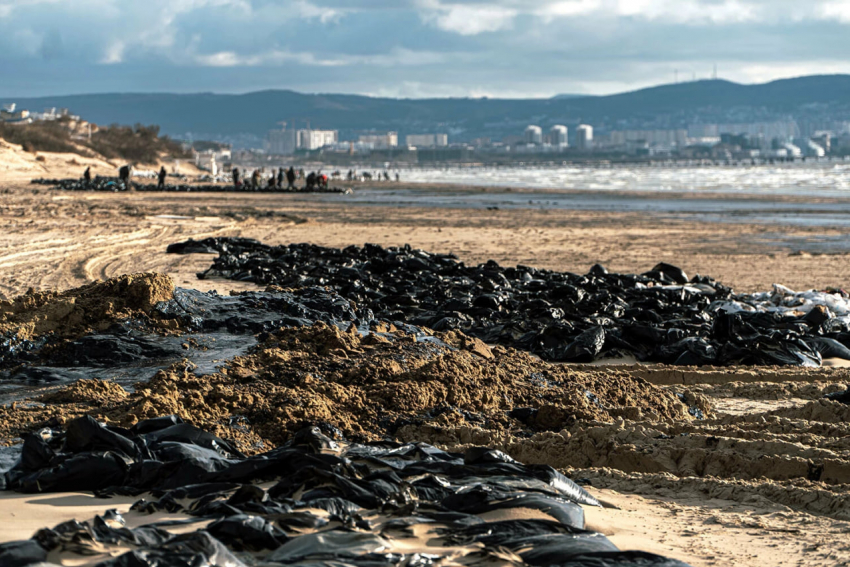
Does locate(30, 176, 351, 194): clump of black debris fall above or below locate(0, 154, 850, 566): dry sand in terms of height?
above

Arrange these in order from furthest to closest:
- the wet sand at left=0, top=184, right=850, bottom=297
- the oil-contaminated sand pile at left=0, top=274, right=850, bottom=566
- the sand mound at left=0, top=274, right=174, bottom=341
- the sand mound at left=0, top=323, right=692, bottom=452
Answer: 1. the wet sand at left=0, top=184, right=850, bottom=297
2. the sand mound at left=0, top=274, right=174, bottom=341
3. the sand mound at left=0, top=323, right=692, bottom=452
4. the oil-contaminated sand pile at left=0, top=274, right=850, bottom=566

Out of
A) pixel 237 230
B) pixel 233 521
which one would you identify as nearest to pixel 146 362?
pixel 233 521

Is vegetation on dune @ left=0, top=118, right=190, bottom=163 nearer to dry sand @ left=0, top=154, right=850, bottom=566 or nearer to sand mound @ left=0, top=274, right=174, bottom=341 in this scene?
dry sand @ left=0, top=154, right=850, bottom=566

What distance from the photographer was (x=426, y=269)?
49.2 ft

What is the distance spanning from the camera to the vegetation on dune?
75562mm

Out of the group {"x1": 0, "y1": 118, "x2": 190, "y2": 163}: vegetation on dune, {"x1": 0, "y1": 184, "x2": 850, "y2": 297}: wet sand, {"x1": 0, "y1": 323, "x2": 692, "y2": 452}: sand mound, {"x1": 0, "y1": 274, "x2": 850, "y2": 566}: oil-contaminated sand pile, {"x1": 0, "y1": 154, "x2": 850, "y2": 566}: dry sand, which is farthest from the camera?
{"x1": 0, "y1": 118, "x2": 190, "y2": 163}: vegetation on dune

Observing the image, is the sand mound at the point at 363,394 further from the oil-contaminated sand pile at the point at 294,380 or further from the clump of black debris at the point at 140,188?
the clump of black debris at the point at 140,188

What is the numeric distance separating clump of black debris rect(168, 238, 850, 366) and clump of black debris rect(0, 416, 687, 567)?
16.2ft

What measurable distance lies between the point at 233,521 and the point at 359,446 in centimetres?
179

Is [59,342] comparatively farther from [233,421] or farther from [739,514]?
[739,514]

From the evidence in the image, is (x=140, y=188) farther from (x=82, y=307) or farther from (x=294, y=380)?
(x=294, y=380)

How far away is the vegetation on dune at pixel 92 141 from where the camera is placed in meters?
75.6

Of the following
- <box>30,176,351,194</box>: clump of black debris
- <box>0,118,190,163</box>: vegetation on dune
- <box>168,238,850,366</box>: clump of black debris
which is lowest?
<box>168,238,850,366</box>: clump of black debris

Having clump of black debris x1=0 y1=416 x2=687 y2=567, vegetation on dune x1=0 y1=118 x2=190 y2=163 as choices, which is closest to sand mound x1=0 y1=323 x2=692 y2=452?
clump of black debris x1=0 y1=416 x2=687 y2=567
